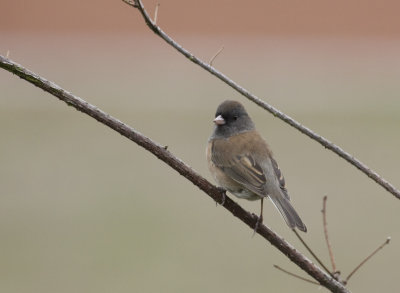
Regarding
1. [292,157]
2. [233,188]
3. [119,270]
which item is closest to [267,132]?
[292,157]

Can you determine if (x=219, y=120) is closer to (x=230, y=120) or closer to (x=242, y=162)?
(x=230, y=120)

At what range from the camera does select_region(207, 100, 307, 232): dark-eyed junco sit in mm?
3789

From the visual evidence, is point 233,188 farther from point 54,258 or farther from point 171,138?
point 171,138

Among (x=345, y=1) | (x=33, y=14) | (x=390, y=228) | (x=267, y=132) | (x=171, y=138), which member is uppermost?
(x=345, y=1)

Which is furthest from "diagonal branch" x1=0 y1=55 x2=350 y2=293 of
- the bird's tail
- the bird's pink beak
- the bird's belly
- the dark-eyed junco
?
the bird's pink beak

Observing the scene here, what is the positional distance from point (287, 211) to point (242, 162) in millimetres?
595

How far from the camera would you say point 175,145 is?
1307cm

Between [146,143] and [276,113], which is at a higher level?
[276,113]

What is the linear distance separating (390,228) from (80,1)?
34.6 ft

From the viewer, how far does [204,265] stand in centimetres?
973

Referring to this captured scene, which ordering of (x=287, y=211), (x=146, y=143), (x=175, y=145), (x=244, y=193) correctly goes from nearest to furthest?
(x=146, y=143), (x=287, y=211), (x=244, y=193), (x=175, y=145)

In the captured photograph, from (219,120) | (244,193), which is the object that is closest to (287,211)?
(244,193)

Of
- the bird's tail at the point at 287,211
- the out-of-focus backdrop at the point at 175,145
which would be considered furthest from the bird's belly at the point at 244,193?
the out-of-focus backdrop at the point at 175,145

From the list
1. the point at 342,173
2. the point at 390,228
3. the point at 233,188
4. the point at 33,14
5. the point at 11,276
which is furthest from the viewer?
the point at 33,14
